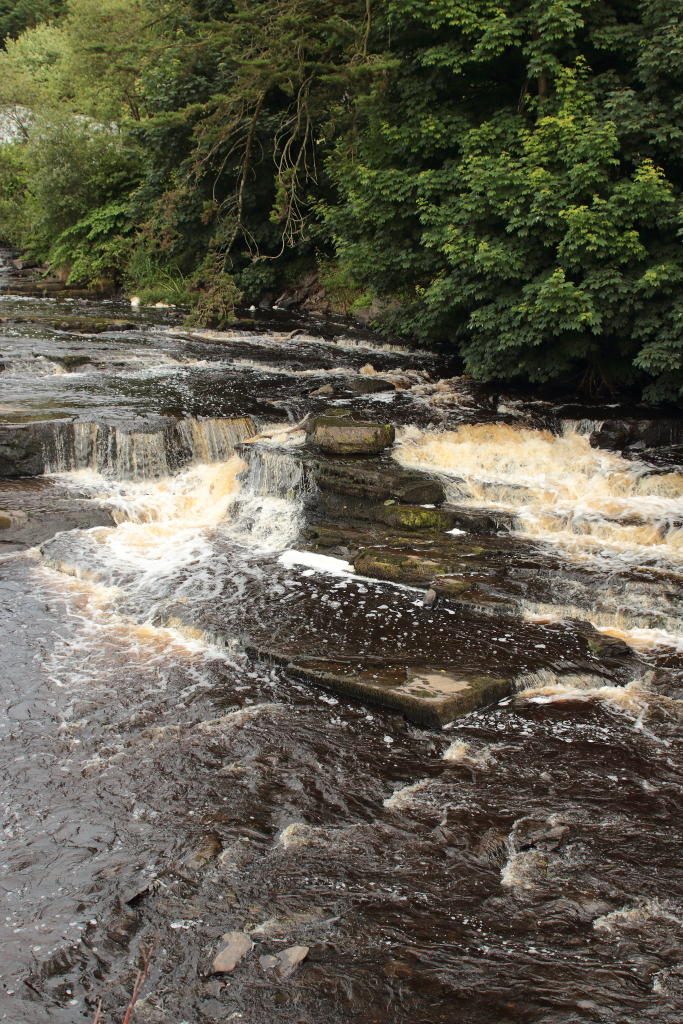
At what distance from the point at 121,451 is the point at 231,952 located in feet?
28.2

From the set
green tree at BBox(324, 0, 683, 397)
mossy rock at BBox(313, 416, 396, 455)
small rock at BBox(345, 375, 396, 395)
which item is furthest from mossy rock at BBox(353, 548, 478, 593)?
small rock at BBox(345, 375, 396, 395)

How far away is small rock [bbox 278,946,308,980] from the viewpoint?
12.9 ft

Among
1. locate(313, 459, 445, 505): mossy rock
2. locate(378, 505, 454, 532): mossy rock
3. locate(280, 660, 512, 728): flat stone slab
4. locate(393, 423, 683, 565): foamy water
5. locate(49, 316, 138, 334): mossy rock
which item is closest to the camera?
locate(280, 660, 512, 728): flat stone slab

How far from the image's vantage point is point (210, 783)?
A: 5461mm

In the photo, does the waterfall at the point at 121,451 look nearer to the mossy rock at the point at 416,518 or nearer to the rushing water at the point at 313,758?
the rushing water at the point at 313,758

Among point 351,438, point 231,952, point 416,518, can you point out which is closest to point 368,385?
point 351,438

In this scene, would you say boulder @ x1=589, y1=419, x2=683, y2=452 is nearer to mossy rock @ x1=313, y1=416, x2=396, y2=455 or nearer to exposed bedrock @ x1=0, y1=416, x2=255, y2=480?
mossy rock @ x1=313, y1=416, x2=396, y2=455

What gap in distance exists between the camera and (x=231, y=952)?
4027mm

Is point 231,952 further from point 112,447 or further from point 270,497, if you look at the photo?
point 112,447

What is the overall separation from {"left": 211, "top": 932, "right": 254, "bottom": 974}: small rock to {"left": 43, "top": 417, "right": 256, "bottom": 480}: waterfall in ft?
27.0

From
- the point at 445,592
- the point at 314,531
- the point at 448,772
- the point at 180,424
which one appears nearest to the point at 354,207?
the point at 180,424

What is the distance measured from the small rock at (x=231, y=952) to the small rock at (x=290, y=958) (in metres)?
0.19

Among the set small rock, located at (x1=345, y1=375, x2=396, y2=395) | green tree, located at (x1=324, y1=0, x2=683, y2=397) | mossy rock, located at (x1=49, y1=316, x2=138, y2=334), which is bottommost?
small rock, located at (x1=345, y1=375, x2=396, y2=395)

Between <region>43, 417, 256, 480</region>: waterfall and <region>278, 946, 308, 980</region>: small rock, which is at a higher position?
<region>43, 417, 256, 480</region>: waterfall
